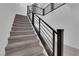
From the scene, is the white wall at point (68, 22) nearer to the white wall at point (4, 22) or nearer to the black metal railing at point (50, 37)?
the black metal railing at point (50, 37)

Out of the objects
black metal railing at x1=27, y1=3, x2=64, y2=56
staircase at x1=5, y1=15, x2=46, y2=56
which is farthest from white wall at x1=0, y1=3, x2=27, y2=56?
black metal railing at x1=27, y1=3, x2=64, y2=56

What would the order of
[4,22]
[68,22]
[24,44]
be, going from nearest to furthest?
[4,22]
[24,44]
[68,22]

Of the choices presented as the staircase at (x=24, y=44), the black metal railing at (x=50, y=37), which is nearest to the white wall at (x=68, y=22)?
the black metal railing at (x=50, y=37)

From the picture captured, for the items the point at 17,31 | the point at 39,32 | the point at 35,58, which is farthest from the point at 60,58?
the point at 17,31

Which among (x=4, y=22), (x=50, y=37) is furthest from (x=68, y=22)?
(x=4, y=22)

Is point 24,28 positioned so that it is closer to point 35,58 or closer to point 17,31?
point 17,31

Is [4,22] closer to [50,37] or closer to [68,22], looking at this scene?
[50,37]

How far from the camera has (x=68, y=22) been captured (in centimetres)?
192

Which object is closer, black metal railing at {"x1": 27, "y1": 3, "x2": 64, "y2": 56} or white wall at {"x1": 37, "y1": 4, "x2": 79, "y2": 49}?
black metal railing at {"x1": 27, "y1": 3, "x2": 64, "y2": 56}

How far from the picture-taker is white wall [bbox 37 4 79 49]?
1812mm

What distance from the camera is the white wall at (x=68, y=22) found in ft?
5.94

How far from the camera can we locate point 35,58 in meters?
1.03

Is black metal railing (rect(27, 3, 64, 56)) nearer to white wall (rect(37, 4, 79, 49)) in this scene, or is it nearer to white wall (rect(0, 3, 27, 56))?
white wall (rect(37, 4, 79, 49))

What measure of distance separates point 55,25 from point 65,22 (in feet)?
0.93
